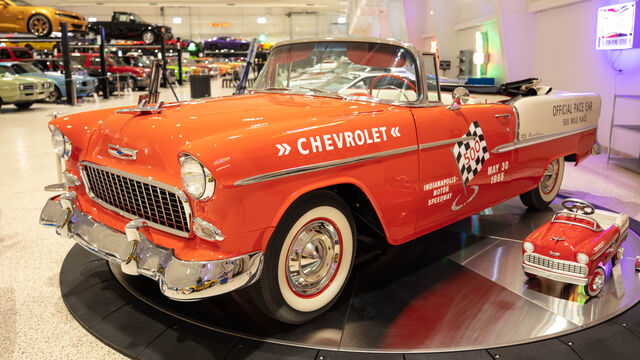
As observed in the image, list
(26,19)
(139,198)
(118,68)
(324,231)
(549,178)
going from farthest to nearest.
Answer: (118,68)
(26,19)
(549,178)
(324,231)
(139,198)

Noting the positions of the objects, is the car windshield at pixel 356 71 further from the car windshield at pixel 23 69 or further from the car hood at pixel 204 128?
the car windshield at pixel 23 69

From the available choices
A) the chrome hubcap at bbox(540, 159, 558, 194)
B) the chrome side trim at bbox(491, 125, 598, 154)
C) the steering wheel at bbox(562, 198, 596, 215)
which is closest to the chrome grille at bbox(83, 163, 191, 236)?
the chrome side trim at bbox(491, 125, 598, 154)

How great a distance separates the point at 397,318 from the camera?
2.62m

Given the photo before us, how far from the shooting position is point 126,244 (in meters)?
2.36

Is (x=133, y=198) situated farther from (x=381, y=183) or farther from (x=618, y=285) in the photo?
(x=618, y=285)

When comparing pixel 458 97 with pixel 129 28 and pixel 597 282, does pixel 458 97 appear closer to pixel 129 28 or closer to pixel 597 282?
pixel 597 282

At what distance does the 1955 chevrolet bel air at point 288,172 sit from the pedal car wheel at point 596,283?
87 cm

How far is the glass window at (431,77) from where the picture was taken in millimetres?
3199

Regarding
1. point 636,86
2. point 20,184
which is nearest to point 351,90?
point 20,184

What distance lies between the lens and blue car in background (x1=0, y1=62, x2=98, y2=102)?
12.3 meters

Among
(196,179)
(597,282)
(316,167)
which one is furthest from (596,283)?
(196,179)

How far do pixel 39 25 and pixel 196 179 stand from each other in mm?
15604

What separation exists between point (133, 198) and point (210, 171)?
683 millimetres

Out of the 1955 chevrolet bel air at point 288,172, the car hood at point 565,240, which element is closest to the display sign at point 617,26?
the 1955 chevrolet bel air at point 288,172
